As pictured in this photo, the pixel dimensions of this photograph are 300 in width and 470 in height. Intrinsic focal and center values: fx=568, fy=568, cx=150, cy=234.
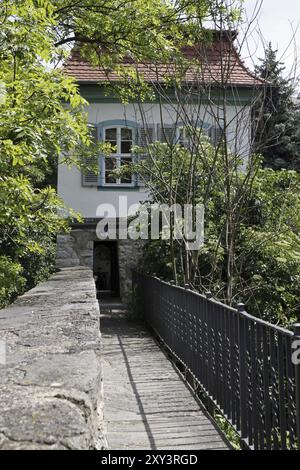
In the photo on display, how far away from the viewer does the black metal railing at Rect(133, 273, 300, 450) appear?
3064mm

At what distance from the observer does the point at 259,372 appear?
3564mm

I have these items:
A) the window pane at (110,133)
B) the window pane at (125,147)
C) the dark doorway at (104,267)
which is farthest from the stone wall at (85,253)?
the dark doorway at (104,267)

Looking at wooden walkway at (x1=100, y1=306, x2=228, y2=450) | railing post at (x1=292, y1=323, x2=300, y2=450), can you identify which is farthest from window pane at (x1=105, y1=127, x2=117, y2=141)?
railing post at (x1=292, y1=323, x2=300, y2=450)

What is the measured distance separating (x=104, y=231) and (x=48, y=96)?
901 centimetres

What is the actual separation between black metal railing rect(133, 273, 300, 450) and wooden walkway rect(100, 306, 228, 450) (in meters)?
0.23

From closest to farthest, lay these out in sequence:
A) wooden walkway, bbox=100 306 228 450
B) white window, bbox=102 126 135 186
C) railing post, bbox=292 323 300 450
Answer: railing post, bbox=292 323 300 450 < wooden walkway, bbox=100 306 228 450 < white window, bbox=102 126 135 186

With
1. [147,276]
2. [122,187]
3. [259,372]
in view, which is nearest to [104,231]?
[122,187]

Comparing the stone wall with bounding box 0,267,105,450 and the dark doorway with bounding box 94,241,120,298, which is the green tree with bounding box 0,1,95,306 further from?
the dark doorway with bounding box 94,241,120,298

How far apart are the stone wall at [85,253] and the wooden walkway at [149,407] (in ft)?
18.8

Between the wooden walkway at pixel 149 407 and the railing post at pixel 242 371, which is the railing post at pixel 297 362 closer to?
the railing post at pixel 242 371

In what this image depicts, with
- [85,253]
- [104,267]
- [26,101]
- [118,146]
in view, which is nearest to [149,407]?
[26,101]

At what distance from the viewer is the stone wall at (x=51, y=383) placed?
1735 mm

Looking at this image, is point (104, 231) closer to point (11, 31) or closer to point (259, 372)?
point (11, 31)

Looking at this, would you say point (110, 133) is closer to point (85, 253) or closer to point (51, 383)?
point (85, 253)
